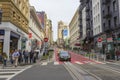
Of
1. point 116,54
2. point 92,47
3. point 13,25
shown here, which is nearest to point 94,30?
point 92,47

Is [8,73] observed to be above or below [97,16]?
below

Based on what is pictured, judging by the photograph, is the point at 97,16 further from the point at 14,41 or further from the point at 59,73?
the point at 59,73

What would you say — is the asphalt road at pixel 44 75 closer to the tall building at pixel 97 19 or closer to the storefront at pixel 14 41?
the storefront at pixel 14 41

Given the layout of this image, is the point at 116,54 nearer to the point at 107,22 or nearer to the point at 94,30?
the point at 107,22

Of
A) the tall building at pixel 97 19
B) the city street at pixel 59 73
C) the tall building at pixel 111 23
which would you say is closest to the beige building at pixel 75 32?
the tall building at pixel 97 19

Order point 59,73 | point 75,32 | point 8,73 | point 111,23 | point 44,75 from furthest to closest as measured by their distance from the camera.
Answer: point 75,32 → point 111,23 → point 8,73 → point 59,73 → point 44,75

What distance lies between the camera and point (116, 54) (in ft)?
113

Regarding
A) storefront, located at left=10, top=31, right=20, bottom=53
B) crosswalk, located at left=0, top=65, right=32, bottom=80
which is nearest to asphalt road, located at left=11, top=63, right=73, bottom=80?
crosswalk, located at left=0, top=65, right=32, bottom=80

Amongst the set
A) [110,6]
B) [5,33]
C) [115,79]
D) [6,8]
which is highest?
[110,6]

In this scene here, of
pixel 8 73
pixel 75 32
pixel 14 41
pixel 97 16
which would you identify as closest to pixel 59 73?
pixel 8 73

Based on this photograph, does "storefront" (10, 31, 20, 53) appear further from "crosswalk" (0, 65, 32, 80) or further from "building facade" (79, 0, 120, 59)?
"crosswalk" (0, 65, 32, 80)

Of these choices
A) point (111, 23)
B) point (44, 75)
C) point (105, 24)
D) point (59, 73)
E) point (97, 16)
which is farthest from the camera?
point (97, 16)

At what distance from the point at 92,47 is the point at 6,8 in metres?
44.5

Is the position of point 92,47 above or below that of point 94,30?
below
